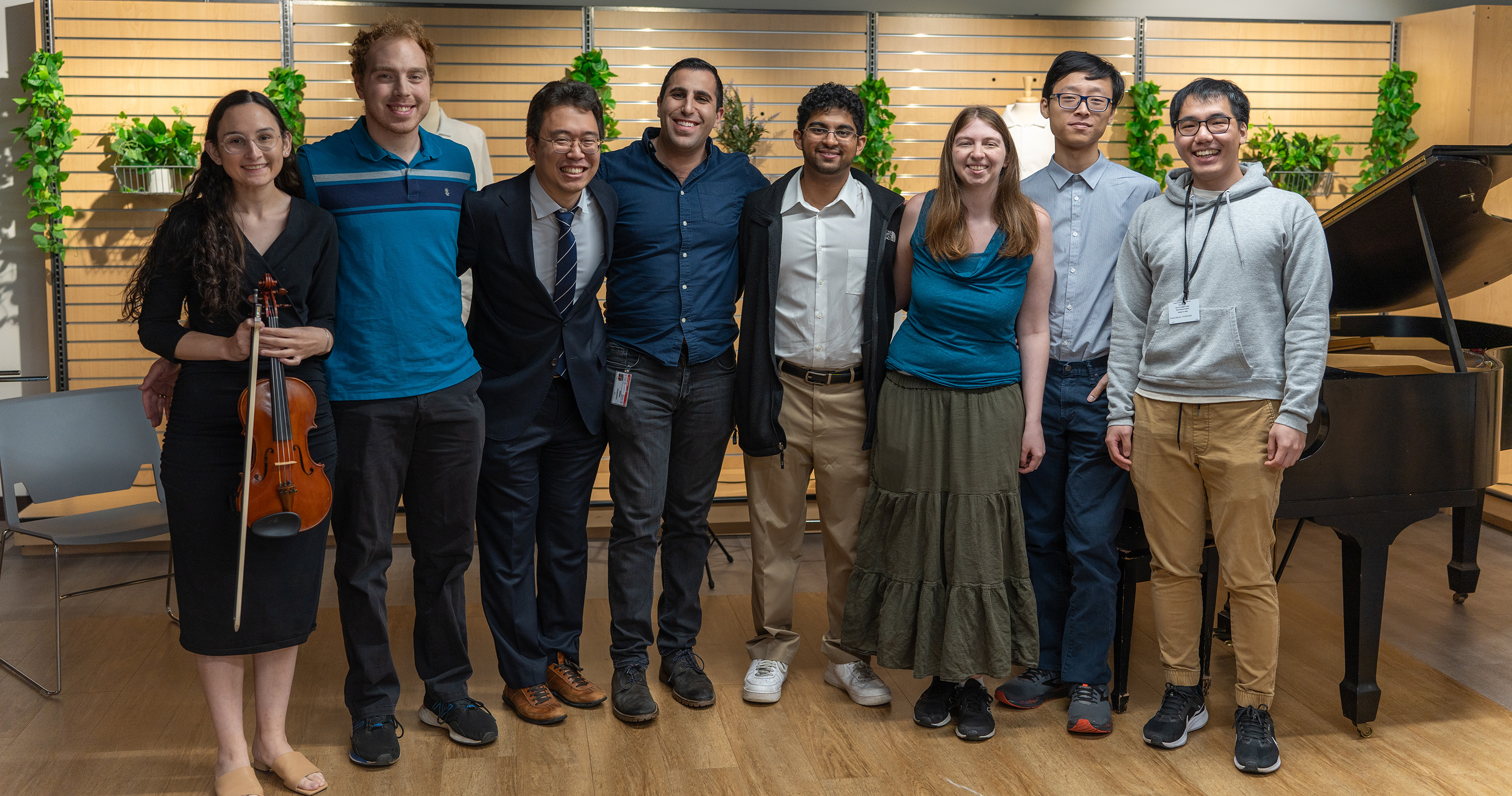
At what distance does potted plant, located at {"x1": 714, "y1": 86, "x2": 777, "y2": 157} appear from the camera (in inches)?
193

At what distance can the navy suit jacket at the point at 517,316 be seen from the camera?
107 inches

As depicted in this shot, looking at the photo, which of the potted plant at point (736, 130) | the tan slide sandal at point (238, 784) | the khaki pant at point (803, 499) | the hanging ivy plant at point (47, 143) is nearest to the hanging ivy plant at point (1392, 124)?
the potted plant at point (736, 130)

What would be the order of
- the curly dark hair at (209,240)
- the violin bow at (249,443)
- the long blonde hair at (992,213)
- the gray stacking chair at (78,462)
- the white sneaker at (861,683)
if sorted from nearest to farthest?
the violin bow at (249,443) < the curly dark hair at (209,240) < the long blonde hair at (992,213) < the white sneaker at (861,683) < the gray stacking chair at (78,462)

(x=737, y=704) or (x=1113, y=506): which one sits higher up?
(x=1113, y=506)

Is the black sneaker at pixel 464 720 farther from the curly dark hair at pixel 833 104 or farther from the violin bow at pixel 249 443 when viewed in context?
the curly dark hair at pixel 833 104

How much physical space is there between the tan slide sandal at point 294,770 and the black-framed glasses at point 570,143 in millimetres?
1627

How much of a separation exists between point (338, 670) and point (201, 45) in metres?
3.07

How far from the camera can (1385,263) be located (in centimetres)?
341

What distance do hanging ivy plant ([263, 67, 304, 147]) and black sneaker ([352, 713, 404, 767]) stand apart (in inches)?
115

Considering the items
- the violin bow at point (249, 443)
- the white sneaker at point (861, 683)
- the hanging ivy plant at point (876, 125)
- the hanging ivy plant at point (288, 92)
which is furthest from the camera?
the hanging ivy plant at point (876, 125)

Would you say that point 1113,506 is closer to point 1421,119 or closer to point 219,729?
point 219,729

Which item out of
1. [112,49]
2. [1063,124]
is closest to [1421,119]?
[1063,124]

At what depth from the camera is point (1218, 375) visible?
262 cm

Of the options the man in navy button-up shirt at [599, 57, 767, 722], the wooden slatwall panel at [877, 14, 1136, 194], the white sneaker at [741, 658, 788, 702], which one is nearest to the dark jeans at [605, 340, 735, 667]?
the man in navy button-up shirt at [599, 57, 767, 722]
